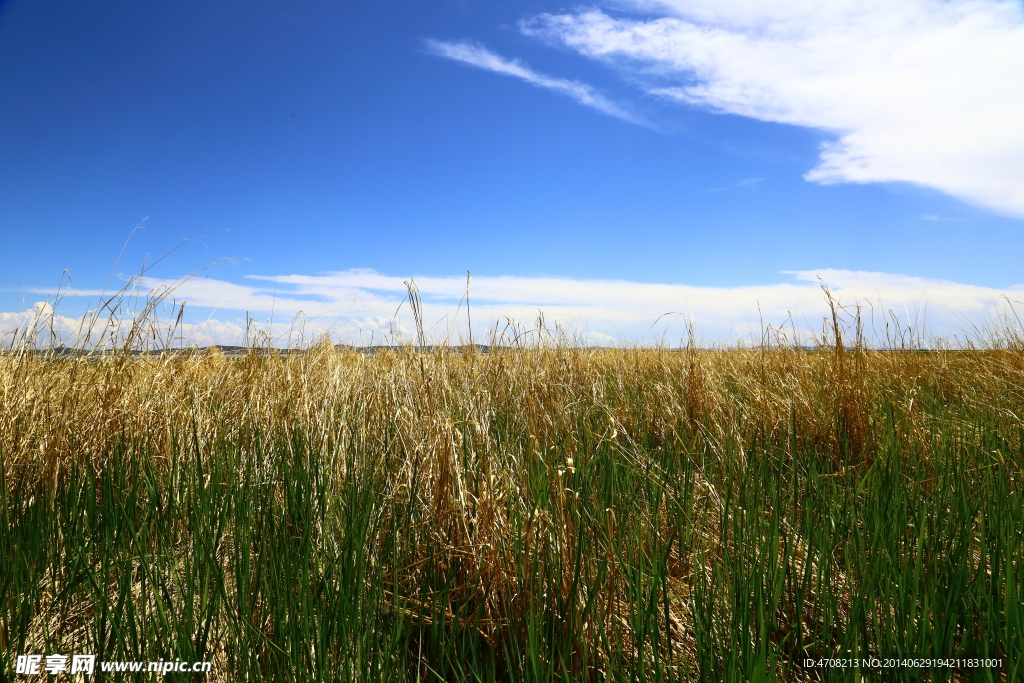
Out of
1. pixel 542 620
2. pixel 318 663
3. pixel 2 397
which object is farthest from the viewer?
pixel 2 397

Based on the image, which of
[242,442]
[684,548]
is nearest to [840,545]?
[684,548]

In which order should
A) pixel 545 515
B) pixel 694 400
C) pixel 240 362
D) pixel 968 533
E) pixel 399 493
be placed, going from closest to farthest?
pixel 545 515, pixel 968 533, pixel 399 493, pixel 694 400, pixel 240 362

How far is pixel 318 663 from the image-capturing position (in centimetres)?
131

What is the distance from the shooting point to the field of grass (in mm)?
1434

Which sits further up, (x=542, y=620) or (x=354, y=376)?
(x=354, y=376)

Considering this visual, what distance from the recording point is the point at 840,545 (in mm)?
2051

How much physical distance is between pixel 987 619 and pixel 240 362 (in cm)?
657

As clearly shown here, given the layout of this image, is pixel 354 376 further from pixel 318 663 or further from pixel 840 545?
pixel 840 545

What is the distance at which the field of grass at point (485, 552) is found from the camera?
1.43 meters

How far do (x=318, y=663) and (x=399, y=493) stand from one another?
0.75m

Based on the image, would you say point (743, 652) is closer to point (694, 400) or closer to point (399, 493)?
point (399, 493)

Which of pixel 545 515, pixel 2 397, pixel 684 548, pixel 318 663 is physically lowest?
pixel 318 663

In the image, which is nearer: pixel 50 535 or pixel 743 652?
pixel 743 652

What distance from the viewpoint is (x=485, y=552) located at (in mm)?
1634
